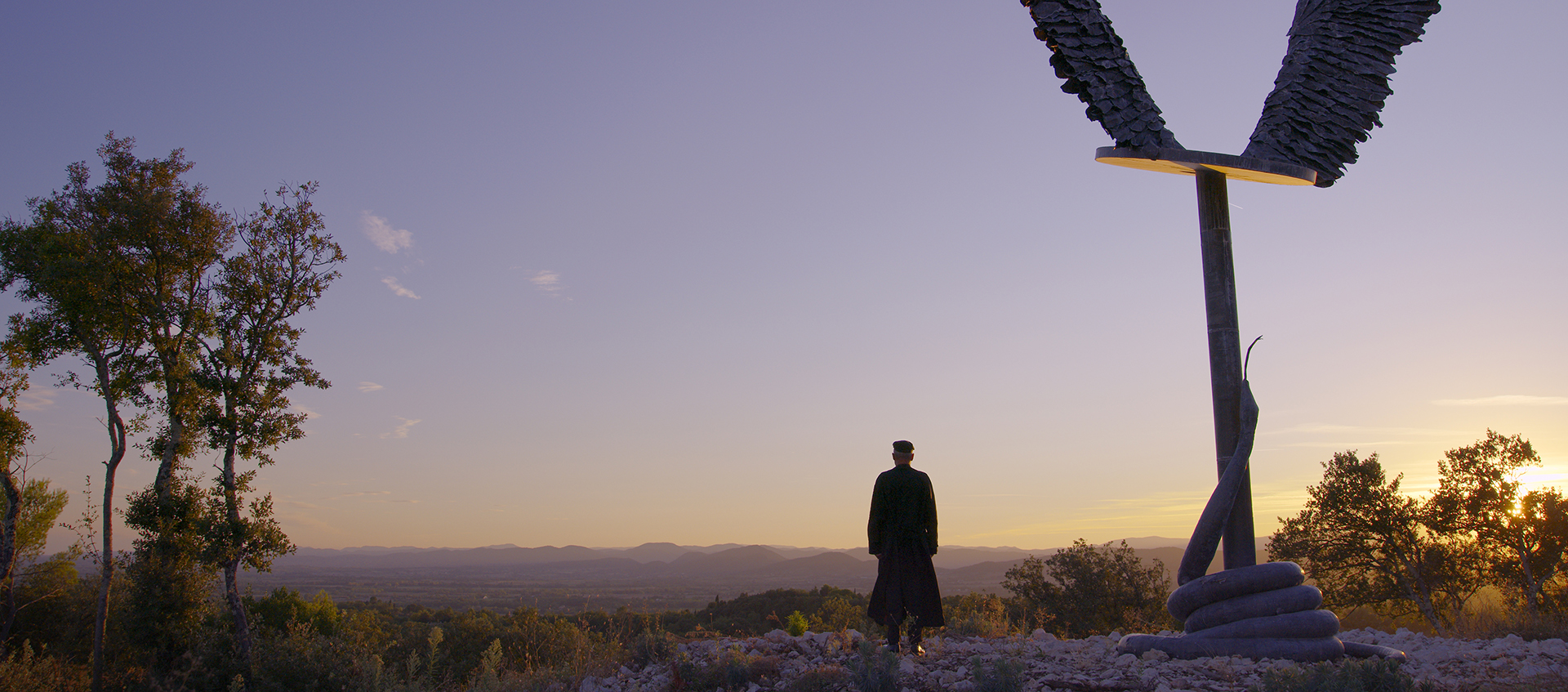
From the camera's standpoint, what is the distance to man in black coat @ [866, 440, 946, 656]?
279 inches

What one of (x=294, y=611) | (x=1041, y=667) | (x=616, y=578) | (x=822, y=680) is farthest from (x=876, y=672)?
(x=616, y=578)

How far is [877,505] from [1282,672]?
311 cm

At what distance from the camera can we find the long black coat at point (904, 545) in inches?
279

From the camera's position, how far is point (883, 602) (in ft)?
23.5

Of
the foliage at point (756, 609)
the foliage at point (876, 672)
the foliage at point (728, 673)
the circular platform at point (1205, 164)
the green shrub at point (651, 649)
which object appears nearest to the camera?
the foliage at point (876, 672)

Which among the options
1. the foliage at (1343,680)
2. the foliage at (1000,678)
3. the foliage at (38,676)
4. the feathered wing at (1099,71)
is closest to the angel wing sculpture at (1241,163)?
the feathered wing at (1099,71)

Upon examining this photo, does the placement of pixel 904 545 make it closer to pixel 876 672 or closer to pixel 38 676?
pixel 876 672

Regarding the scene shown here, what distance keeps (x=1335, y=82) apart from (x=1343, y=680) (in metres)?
6.44

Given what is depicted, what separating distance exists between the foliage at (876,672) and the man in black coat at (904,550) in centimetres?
100

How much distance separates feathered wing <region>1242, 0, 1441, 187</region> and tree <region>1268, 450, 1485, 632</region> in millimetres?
12948

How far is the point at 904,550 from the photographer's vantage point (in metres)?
7.20

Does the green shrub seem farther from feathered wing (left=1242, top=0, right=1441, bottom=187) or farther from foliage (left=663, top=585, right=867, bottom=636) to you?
foliage (left=663, top=585, right=867, bottom=636)

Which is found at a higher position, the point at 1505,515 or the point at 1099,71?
the point at 1099,71

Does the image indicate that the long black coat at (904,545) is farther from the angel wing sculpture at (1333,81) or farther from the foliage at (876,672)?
the angel wing sculpture at (1333,81)
